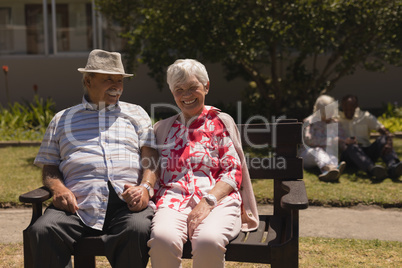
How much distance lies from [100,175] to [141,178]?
28cm

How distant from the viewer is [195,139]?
3301 mm

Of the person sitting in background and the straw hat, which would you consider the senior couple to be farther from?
the person sitting in background

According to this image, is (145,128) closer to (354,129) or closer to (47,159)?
(47,159)

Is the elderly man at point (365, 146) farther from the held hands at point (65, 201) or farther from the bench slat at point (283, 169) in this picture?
the held hands at point (65, 201)

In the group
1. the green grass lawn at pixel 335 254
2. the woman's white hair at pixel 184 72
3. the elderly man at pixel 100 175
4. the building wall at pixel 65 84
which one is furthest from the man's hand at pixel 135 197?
the building wall at pixel 65 84

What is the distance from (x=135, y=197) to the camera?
3090mm

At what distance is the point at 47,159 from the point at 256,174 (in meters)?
1.42

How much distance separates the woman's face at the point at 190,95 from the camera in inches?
129

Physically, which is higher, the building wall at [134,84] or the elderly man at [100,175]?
the building wall at [134,84]

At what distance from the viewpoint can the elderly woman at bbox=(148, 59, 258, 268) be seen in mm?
2992

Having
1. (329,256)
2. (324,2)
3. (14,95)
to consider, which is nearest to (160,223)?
(329,256)

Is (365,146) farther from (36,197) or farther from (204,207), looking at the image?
(36,197)

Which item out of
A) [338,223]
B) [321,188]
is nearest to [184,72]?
[338,223]

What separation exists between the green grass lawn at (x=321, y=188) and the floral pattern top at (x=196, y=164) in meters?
2.52
